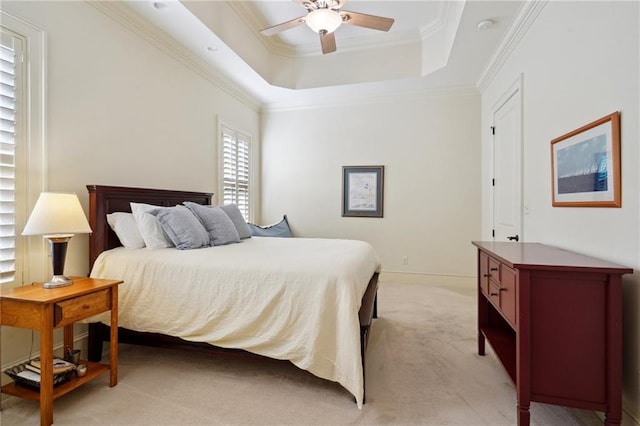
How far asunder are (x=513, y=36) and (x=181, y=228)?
11.9 ft

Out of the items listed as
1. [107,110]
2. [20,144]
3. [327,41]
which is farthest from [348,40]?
[20,144]

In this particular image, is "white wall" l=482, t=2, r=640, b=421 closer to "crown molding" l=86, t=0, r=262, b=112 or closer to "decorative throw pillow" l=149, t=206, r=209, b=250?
"decorative throw pillow" l=149, t=206, r=209, b=250

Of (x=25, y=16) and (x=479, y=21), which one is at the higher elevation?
(x=479, y=21)

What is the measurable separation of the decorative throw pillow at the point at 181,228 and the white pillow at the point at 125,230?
201mm

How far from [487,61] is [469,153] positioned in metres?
1.29

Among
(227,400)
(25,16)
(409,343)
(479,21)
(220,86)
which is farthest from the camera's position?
(220,86)

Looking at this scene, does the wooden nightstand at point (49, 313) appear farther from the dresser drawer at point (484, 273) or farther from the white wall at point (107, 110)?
the dresser drawer at point (484, 273)

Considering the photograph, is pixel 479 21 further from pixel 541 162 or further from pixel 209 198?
pixel 209 198

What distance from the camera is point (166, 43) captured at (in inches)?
131

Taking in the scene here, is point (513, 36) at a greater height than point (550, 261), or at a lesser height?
greater

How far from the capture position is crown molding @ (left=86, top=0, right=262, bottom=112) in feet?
8.98

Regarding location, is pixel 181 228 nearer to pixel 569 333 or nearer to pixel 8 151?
pixel 8 151

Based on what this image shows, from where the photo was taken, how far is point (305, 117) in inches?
211

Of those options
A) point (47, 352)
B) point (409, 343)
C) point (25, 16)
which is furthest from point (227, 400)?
point (25, 16)
